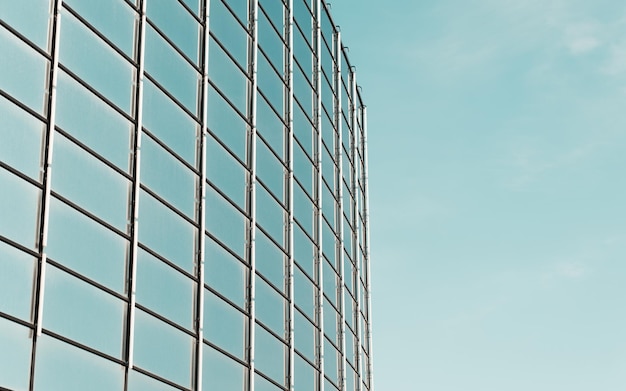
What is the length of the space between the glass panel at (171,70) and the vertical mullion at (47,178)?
5599mm

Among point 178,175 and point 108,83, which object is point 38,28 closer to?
point 108,83

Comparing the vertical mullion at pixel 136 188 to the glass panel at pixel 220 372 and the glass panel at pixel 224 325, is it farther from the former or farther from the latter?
the glass panel at pixel 224 325

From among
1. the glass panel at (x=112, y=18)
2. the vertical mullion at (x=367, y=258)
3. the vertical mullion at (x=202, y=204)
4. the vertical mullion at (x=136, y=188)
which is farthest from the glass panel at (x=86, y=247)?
the vertical mullion at (x=367, y=258)

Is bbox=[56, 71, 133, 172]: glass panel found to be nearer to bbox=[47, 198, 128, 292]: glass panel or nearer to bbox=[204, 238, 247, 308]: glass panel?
bbox=[47, 198, 128, 292]: glass panel

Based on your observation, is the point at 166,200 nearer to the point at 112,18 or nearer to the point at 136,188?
the point at 136,188

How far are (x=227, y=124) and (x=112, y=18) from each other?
8920mm

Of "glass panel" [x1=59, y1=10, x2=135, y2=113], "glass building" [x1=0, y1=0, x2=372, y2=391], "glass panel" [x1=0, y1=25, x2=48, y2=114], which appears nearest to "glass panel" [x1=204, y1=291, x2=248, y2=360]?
"glass building" [x1=0, y1=0, x2=372, y2=391]

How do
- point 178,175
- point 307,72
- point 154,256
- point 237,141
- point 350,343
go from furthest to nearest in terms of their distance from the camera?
point 350,343 → point 307,72 → point 237,141 → point 178,175 → point 154,256

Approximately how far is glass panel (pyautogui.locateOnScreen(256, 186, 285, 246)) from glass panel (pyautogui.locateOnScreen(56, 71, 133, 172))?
35.9 ft

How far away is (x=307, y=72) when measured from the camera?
5278cm

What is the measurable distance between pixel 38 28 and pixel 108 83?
146 inches

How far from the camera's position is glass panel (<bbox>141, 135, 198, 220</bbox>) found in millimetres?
33500

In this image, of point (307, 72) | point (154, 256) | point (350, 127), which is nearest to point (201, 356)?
point (154, 256)

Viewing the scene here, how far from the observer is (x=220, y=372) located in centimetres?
3684
